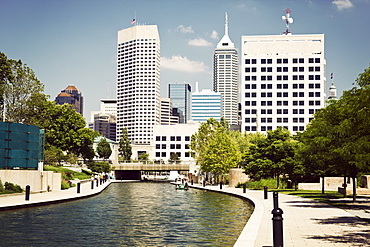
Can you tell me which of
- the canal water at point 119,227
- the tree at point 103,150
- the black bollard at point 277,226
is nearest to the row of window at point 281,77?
the tree at point 103,150

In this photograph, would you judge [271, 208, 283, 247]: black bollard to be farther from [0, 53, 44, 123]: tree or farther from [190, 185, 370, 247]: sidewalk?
[0, 53, 44, 123]: tree

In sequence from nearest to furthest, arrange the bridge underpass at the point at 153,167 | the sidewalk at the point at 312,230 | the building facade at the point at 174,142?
the sidewalk at the point at 312,230 → the bridge underpass at the point at 153,167 → the building facade at the point at 174,142

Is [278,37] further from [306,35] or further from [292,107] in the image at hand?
[292,107]

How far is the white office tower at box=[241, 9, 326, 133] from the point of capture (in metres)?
167

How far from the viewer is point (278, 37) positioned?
17138 cm

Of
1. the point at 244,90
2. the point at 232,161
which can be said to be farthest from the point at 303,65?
the point at 232,161

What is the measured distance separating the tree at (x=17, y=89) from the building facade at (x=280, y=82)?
101m

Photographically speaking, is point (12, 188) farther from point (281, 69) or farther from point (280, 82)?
point (281, 69)

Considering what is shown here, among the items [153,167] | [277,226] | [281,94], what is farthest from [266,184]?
[281,94]

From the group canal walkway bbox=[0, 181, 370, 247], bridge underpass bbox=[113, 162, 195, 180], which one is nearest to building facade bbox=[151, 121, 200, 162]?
bridge underpass bbox=[113, 162, 195, 180]

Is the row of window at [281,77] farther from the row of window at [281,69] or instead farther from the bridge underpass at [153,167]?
the bridge underpass at [153,167]

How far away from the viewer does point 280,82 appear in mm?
168500

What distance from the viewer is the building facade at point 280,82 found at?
547ft

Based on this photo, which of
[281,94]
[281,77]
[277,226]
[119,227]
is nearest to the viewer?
[277,226]
